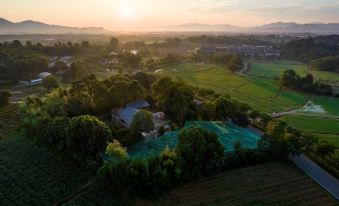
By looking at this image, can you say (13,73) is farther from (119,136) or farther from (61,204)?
(61,204)

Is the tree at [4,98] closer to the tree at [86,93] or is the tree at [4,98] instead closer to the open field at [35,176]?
the tree at [86,93]

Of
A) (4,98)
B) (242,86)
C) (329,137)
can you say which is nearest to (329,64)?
(242,86)

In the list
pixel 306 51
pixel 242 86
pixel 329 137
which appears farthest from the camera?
pixel 306 51

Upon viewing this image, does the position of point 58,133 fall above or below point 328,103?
above

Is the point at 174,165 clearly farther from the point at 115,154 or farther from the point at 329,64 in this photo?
the point at 329,64

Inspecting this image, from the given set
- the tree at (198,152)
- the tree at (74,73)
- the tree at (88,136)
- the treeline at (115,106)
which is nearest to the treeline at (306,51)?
the tree at (74,73)

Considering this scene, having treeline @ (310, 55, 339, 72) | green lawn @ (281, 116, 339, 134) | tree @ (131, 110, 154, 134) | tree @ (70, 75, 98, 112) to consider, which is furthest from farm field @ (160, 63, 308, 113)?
treeline @ (310, 55, 339, 72)
